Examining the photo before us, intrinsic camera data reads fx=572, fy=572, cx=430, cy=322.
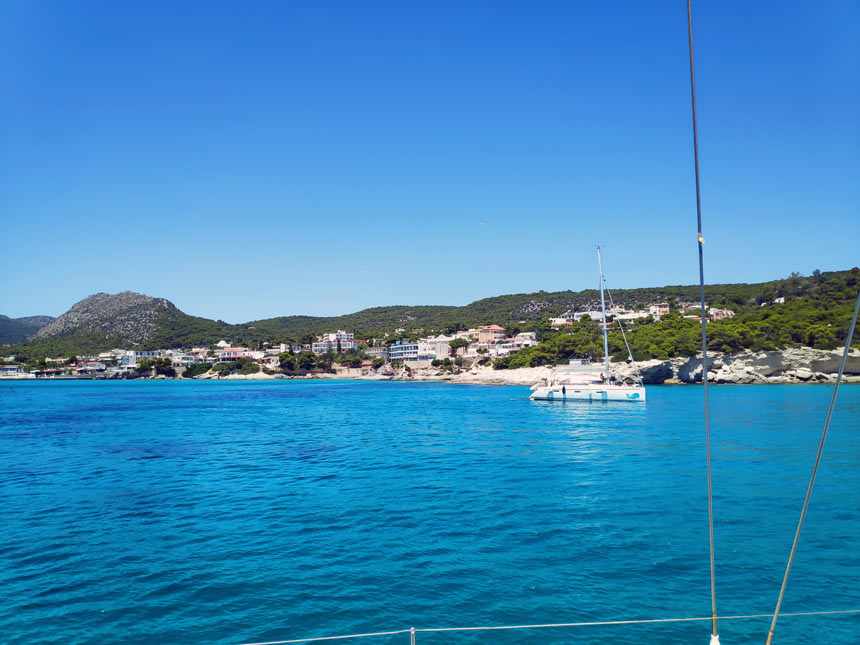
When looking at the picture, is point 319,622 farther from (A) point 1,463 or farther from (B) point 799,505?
(A) point 1,463

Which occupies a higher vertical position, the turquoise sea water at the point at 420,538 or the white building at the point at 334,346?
the white building at the point at 334,346

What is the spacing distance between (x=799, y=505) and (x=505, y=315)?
14328cm

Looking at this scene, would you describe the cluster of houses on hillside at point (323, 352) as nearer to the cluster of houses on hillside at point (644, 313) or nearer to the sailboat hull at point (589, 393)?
the cluster of houses on hillside at point (644, 313)

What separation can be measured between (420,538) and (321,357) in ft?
386

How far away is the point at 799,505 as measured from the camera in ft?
43.8

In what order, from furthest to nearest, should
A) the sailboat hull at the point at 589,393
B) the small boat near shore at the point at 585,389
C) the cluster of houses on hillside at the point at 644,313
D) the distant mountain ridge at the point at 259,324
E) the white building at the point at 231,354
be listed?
the distant mountain ridge at the point at 259,324 → the white building at the point at 231,354 → the cluster of houses on hillside at the point at 644,313 → the small boat near shore at the point at 585,389 → the sailboat hull at the point at 589,393

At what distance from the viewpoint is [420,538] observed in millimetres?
11289

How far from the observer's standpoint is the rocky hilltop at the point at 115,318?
17012 centimetres

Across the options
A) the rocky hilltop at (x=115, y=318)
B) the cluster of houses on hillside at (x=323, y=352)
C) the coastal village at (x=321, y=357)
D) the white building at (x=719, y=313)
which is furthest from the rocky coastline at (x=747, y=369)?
the rocky hilltop at (x=115, y=318)

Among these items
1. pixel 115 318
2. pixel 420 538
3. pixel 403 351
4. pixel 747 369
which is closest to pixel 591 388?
pixel 747 369

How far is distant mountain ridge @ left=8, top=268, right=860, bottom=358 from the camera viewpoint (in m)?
144

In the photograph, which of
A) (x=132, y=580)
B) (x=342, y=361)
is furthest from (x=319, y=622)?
(x=342, y=361)

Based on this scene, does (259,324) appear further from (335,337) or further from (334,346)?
(334,346)

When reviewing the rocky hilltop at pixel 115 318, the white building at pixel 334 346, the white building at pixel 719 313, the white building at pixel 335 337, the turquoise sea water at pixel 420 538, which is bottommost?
the turquoise sea water at pixel 420 538
